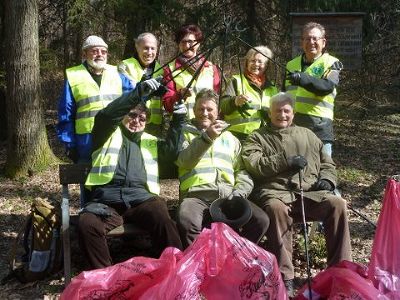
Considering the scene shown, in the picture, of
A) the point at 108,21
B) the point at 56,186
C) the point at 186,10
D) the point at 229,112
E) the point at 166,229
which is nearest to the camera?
the point at 166,229

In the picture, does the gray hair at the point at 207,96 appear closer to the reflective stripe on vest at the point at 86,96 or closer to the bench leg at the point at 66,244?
the reflective stripe on vest at the point at 86,96

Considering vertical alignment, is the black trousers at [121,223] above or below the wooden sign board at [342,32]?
below

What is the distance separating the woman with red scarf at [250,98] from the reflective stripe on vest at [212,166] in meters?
0.40

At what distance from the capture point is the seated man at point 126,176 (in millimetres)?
4188

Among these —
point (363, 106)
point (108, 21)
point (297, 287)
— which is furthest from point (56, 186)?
point (363, 106)

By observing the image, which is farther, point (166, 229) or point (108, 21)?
point (108, 21)

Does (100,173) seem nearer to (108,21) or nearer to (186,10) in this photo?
(186,10)

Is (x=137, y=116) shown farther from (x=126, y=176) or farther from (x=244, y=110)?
(x=244, y=110)

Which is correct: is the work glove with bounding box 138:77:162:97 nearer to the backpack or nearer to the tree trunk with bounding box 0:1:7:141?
the backpack

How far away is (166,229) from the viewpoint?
4.30 metres

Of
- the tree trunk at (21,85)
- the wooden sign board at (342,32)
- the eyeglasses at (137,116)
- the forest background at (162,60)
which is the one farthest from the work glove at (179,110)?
the tree trunk at (21,85)

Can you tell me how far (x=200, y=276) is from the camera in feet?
10.6

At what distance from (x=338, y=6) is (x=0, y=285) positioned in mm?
7239

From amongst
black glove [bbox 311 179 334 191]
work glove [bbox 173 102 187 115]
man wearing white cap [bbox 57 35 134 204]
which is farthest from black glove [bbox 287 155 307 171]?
man wearing white cap [bbox 57 35 134 204]
